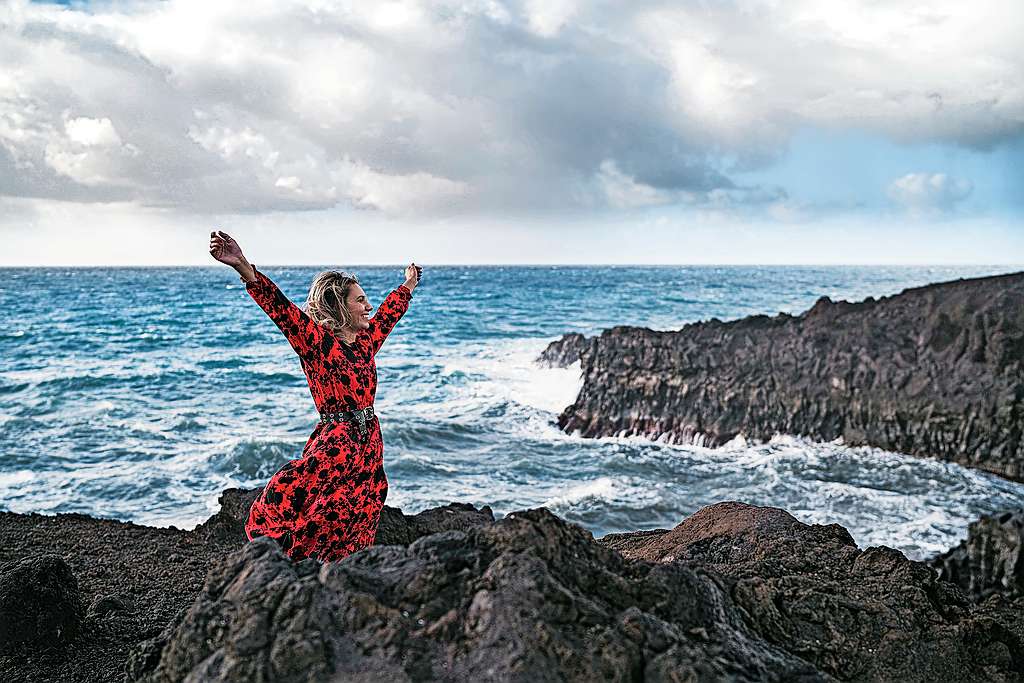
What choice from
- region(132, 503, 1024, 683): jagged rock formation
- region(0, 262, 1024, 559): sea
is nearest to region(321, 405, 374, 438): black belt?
region(132, 503, 1024, 683): jagged rock formation

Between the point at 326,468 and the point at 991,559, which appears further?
the point at 991,559

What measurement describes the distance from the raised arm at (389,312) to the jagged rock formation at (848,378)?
8994 millimetres

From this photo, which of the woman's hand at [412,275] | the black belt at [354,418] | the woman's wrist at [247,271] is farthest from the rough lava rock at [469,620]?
the woman's hand at [412,275]

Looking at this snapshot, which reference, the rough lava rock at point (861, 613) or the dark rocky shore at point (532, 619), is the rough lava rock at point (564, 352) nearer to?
the rough lava rock at point (861, 613)

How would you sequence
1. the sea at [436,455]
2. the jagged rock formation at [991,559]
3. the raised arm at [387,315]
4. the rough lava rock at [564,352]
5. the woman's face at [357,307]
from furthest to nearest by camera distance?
the rough lava rock at [564,352] < the sea at [436,455] < the jagged rock formation at [991,559] < the raised arm at [387,315] < the woman's face at [357,307]

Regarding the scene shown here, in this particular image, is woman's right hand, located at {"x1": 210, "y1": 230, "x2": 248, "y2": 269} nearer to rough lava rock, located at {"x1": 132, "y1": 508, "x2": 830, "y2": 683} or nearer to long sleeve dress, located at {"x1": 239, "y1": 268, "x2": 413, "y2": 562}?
long sleeve dress, located at {"x1": 239, "y1": 268, "x2": 413, "y2": 562}

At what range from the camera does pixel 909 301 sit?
13.7 metres

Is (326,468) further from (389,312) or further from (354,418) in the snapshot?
(389,312)

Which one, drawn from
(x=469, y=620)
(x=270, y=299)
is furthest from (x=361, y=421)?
(x=469, y=620)

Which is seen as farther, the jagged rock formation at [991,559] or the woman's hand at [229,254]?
the jagged rock formation at [991,559]

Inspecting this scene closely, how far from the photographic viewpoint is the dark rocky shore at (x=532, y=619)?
1.84m

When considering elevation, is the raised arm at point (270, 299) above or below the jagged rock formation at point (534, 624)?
above

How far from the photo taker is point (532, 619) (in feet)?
6.17

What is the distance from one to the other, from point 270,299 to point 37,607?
1.87 meters
